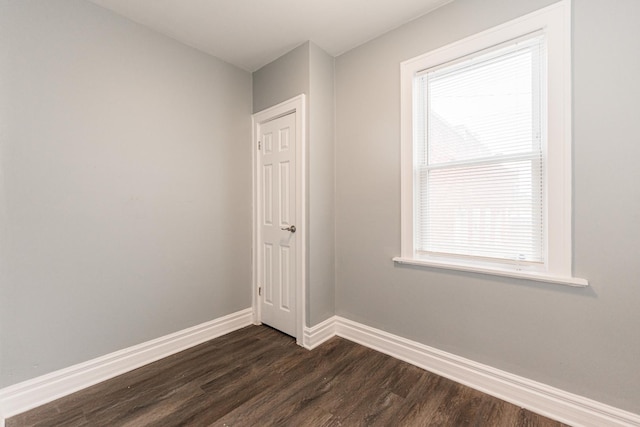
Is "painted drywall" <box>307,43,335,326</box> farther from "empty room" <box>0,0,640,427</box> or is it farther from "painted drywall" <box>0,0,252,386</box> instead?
"painted drywall" <box>0,0,252,386</box>

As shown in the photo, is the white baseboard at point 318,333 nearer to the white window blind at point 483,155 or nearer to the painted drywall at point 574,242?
the painted drywall at point 574,242

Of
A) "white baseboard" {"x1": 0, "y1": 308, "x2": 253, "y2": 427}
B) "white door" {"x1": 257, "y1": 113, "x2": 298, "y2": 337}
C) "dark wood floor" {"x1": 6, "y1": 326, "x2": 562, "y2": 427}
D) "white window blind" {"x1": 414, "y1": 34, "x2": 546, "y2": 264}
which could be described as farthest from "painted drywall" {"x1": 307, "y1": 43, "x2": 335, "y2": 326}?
"white baseboard" {"x1": 0, "y1": 308, "x2": 253, "y2": 427}

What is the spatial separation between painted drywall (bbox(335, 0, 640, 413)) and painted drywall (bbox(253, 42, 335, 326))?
264mm

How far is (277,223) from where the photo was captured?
2.70 m

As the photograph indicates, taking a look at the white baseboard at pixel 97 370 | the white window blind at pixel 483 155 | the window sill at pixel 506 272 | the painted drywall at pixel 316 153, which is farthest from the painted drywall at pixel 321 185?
the white baseboard at pixel 97 370

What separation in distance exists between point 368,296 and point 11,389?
7.91 feet

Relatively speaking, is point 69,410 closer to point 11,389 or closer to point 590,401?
point 11,389

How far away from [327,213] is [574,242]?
5.61 feet

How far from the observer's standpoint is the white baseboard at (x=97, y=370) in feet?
5.37

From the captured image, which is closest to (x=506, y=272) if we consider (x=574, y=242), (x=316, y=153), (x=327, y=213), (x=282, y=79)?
(x=574, y=242)

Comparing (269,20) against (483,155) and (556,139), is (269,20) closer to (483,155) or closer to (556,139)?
(483,155)

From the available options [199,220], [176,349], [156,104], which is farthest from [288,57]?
[176,349]

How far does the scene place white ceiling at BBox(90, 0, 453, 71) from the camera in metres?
1.95

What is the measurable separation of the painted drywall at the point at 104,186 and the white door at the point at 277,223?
0.30 meters
